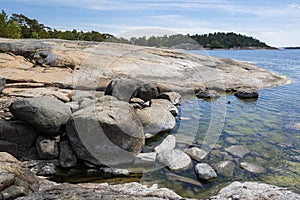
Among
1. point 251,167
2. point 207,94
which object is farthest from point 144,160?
point 207,94

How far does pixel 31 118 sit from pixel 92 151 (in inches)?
78.0

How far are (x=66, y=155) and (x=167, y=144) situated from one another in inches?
127

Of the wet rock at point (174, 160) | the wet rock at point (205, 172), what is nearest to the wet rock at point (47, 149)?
the wet rock at point (174, 160)

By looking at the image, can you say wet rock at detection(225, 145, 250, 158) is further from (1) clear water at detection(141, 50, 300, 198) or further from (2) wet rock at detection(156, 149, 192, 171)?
(2) wet rock at detection(156, 149, 192, 171)

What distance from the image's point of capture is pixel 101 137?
6836 mm

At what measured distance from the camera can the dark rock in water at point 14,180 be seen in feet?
14.1

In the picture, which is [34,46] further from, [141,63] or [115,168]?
[115,168]

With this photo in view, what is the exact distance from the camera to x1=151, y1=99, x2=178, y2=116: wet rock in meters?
11.6

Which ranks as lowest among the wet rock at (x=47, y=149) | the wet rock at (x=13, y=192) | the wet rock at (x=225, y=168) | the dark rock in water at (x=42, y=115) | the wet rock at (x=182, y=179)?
the wet rock at (x=182, y=179)

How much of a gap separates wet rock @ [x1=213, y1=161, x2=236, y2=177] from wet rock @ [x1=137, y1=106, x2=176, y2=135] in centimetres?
278

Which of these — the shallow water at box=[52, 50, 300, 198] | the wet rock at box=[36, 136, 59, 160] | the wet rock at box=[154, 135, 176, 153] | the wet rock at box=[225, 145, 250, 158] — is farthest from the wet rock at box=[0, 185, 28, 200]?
the wet rock at box=[225, 145, 250, 158]

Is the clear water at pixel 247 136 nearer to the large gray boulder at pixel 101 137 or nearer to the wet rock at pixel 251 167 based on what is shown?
the wet rock at pixel 251 167

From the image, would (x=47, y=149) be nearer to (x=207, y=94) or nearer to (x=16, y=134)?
(x=16, y=134)

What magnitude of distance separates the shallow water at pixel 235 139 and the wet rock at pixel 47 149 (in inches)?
30.2
